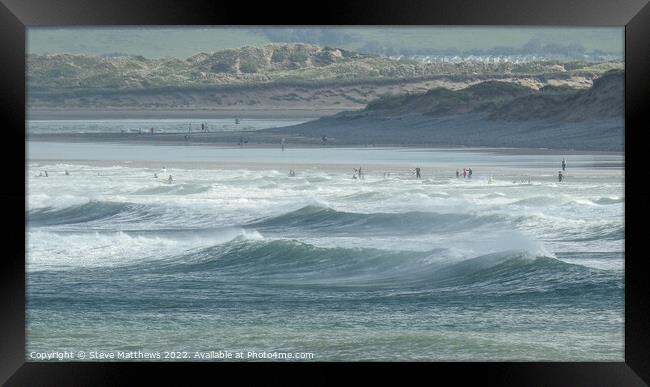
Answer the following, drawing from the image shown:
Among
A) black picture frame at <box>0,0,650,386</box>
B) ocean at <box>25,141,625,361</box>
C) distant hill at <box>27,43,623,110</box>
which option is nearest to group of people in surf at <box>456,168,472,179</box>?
ocean at <box>25,141,625,361</box>

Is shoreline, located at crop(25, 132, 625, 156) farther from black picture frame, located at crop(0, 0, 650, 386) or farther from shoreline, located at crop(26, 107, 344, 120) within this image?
black picture frame, located at crop(0, 0, 650, 386)

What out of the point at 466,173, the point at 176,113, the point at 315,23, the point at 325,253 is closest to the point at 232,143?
the point at 176,113

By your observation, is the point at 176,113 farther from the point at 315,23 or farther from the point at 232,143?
the point at 315,23

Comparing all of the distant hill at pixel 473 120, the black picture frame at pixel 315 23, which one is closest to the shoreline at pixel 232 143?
the distant hill at pixel 473 120

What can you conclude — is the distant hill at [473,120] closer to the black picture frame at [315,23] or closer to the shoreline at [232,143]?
the shoreline at [232,143]

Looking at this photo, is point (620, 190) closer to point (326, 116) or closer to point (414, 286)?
point (414, 286)

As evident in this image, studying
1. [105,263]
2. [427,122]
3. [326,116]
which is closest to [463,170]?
[427,122]
